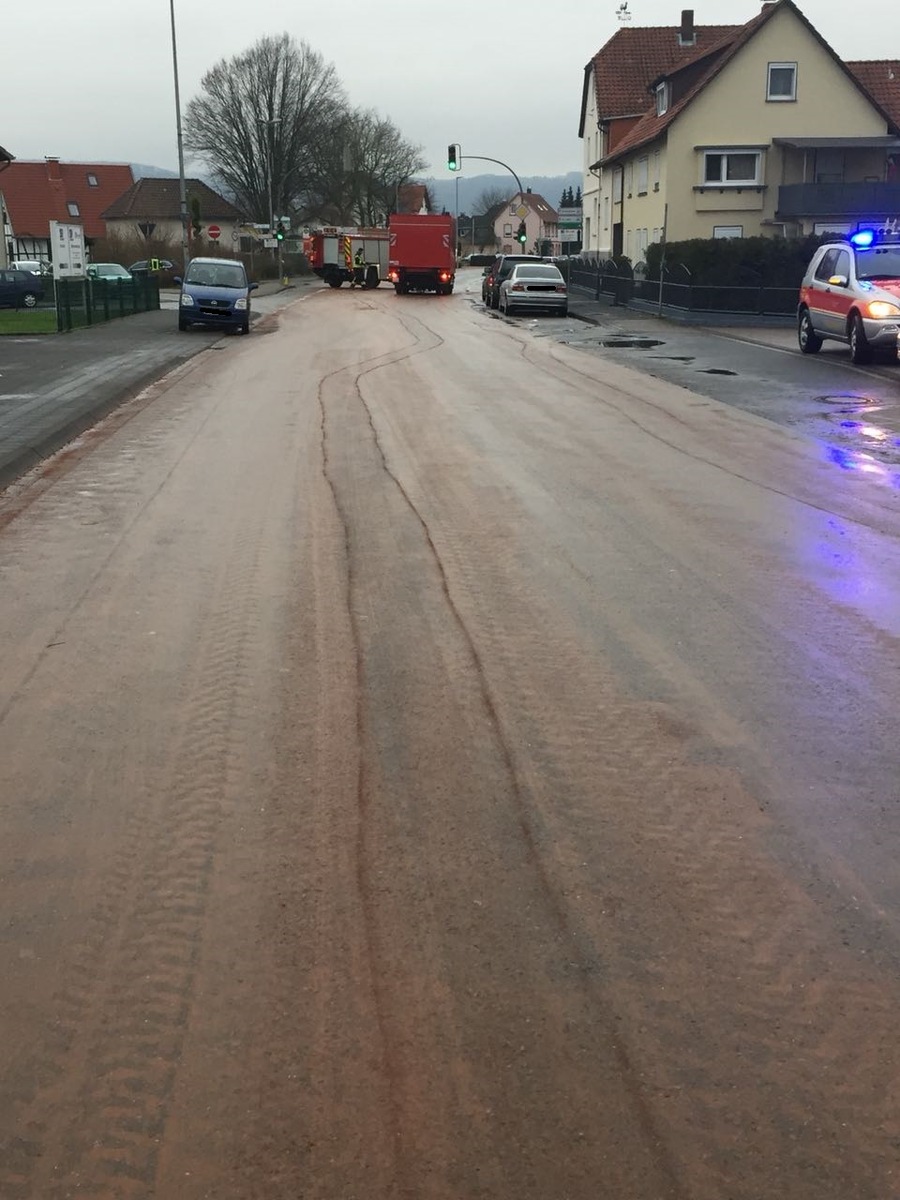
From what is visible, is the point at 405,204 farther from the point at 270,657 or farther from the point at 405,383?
the point at 270,657

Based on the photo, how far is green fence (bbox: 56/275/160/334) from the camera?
95.6ft

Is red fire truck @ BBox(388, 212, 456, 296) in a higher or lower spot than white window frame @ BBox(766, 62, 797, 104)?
lower

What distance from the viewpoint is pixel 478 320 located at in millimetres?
35594

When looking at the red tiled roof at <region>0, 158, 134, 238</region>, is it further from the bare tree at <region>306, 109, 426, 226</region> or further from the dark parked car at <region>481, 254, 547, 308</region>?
the dark parked car at <region>481, 254, 547, 308</region>

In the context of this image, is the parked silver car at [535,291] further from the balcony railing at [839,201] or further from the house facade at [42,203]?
the house facade at [42,203]

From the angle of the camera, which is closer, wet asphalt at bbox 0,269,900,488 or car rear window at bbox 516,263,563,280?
wet asphalt at bbox 0,269,900,488

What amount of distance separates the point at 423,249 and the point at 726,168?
39.0 feet

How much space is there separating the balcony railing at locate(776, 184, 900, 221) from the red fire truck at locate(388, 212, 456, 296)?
12.7 metres

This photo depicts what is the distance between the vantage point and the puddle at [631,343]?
2648cm

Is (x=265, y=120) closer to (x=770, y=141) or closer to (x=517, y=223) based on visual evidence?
(x=770, y=141)

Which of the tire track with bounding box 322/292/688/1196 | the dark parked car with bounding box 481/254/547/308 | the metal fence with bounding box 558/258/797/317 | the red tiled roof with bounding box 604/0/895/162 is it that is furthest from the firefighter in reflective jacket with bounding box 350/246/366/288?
the tire track with bounding box 322/292/688/1196

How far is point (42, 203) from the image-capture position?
93750 mm

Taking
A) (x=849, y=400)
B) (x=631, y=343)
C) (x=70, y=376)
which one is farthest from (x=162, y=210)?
(x=849, y=400)

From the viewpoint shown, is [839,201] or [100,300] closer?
[100,300]
